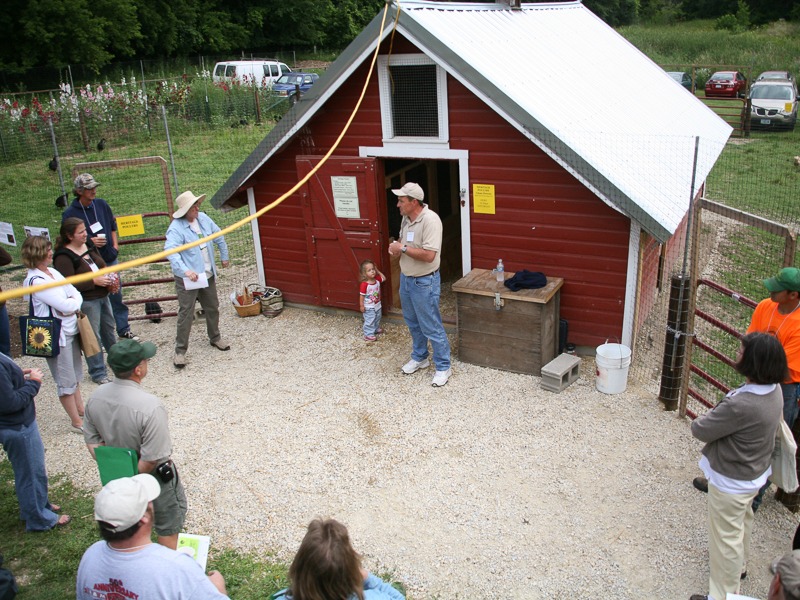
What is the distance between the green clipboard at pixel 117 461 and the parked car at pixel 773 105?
22.3 meters

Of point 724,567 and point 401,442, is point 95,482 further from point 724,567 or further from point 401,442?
point 724,567

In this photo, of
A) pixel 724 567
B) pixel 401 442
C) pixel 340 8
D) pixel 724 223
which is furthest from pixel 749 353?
pixel 340 8

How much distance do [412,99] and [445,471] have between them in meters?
4.27

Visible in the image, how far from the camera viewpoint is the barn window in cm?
782

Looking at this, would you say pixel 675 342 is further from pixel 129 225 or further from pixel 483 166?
pixel 129 225

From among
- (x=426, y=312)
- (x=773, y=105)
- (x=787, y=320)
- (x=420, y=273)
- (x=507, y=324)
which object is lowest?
(x=507, y=324)

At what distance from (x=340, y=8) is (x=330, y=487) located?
152ft

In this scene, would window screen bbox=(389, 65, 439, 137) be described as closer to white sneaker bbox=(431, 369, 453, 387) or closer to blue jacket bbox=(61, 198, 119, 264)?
white sneaker bbox=(431, 369, 453, 387)

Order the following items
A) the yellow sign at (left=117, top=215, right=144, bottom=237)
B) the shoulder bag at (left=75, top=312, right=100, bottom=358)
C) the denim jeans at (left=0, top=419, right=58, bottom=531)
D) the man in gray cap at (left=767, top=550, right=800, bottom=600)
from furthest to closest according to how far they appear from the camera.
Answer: the yellow sign at (left=117, top=215, right=144, bottom=237) < the shoulder bag at (left=75, top=312, right=100, bottom=358) < the denim jeans at (left=0, top=419, right=58, bottom=531) < the man in gray cap at (left=767, top=550, right=800, bottom=600)

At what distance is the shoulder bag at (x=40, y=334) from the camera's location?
20.2ft

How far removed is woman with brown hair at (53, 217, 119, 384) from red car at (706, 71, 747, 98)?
81.5ft

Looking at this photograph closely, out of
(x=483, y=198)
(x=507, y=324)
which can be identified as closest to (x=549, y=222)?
(x=483, y=198)

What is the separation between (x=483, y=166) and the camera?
7.93 meters

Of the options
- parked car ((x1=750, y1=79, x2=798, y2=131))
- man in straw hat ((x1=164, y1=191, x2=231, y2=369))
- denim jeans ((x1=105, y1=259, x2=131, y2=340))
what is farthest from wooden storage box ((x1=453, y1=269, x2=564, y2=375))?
parked car ((x1=750, y1=79, x2=798, y2=131))
